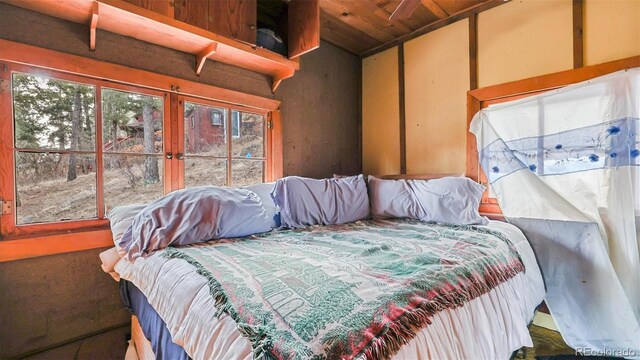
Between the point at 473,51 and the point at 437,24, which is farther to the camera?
the point at 437,24

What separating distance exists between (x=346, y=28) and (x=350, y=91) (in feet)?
2.08

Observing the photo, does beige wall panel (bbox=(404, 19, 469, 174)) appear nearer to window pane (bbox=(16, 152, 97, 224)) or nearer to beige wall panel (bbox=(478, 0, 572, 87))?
beige wall panel (bbox=(478, 0, 572, 87))

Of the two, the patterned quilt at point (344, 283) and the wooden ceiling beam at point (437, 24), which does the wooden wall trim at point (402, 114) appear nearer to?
the wooden ceiling beam at point (437, 24)

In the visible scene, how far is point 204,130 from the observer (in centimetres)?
193

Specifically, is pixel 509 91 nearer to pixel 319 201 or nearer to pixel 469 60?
pixel 469 60

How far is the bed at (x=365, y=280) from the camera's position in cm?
69

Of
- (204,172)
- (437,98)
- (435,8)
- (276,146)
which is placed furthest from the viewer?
(437,98)

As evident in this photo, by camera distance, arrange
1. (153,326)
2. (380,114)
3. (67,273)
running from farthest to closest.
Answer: (380,114) < (67,273) < (153,326)

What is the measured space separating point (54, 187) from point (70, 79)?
0.58 m

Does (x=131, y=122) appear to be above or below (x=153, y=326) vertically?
above

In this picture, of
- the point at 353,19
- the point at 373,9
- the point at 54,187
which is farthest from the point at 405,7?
the point at 54,187

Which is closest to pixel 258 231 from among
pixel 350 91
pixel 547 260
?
pixel 547 260

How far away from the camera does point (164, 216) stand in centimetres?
133

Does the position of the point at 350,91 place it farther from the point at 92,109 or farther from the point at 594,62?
the point at 92,109
